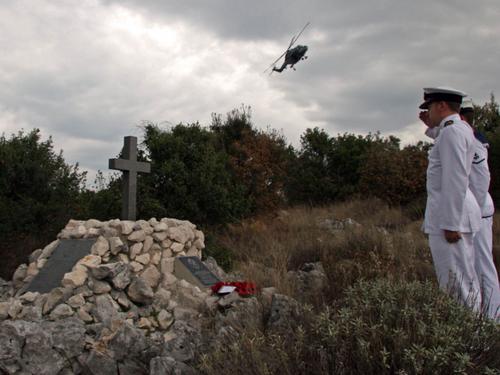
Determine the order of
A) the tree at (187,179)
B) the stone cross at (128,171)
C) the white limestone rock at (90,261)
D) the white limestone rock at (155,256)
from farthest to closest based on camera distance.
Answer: the tree at (187,179) < the stone cross at (128,171) < the white limestone rock at (155,256) < the white limestone rock at (90,261)

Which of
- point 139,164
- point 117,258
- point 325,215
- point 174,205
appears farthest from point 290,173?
point 117,258

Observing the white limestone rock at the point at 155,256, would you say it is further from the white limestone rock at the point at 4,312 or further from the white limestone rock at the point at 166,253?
the white limestone rock at the point at 4,312

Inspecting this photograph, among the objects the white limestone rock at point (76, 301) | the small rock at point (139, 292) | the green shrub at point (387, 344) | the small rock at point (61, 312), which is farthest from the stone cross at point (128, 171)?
A: the green shrub at point (387, 344)

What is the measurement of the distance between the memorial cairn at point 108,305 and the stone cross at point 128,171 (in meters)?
1.15

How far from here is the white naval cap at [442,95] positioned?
4.45 metres

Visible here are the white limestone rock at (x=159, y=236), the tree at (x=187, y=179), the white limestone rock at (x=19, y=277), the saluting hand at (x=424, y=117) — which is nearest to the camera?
the saluting hand at (x=424, y=117)

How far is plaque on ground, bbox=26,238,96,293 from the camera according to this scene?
21.2 ft

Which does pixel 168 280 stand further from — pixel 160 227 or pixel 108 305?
pixel 108 305

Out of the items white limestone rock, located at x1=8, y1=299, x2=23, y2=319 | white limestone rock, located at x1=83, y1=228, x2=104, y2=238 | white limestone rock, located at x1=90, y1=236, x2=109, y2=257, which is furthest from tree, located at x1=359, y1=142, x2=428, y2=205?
white limestone rock, located at x1=8, y1=299, x2=23, y2=319

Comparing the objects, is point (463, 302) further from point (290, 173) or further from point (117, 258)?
point (290, 173)

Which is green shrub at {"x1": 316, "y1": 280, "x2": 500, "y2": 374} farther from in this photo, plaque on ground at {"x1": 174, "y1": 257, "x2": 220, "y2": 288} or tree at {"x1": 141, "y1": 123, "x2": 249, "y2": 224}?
tree at {"x1": 141, "y1": 123, "x2": 249, "y2": 224}

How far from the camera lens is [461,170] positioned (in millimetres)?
4152

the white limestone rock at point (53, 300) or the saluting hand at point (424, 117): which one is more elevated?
the saluting hand at point (424, 117)

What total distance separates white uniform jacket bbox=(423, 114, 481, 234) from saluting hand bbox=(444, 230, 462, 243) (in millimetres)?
31
